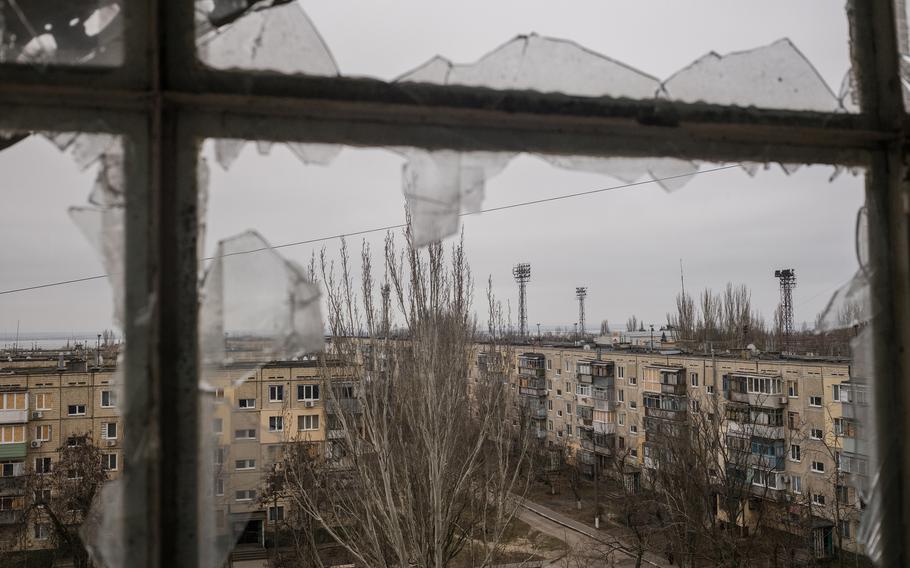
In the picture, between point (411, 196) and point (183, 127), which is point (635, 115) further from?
point (183, 127)

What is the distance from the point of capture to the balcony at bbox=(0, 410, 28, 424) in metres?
11.7

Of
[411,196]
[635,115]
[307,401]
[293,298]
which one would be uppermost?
[635,115]

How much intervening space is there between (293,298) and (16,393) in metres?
14.7

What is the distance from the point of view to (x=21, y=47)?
Result: 661 millimetres

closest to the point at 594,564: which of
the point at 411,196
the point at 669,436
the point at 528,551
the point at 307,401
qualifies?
the point at 528,551

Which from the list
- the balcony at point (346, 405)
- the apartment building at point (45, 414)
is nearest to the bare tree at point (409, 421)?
the balcony at point (346, 405)

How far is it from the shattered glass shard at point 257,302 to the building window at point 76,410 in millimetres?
14037

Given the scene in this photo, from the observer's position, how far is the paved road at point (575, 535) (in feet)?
46.2

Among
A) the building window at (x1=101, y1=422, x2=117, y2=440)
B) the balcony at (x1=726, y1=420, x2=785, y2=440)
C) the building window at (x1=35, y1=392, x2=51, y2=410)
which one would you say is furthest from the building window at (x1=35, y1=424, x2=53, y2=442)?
the balcony at (x1=726, y1=420, x2=785, y2=440)

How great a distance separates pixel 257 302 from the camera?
770 mm

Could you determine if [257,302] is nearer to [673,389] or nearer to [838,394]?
[838,394]

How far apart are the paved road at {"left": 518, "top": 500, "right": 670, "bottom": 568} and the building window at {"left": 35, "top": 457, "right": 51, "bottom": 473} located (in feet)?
34.4

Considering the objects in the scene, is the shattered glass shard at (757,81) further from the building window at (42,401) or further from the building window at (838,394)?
the building window at (42,401)

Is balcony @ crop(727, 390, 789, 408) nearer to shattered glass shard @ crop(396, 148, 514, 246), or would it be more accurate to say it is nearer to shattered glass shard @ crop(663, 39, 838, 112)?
shattered glass shard @ crop(663, 39, 838, 112)
